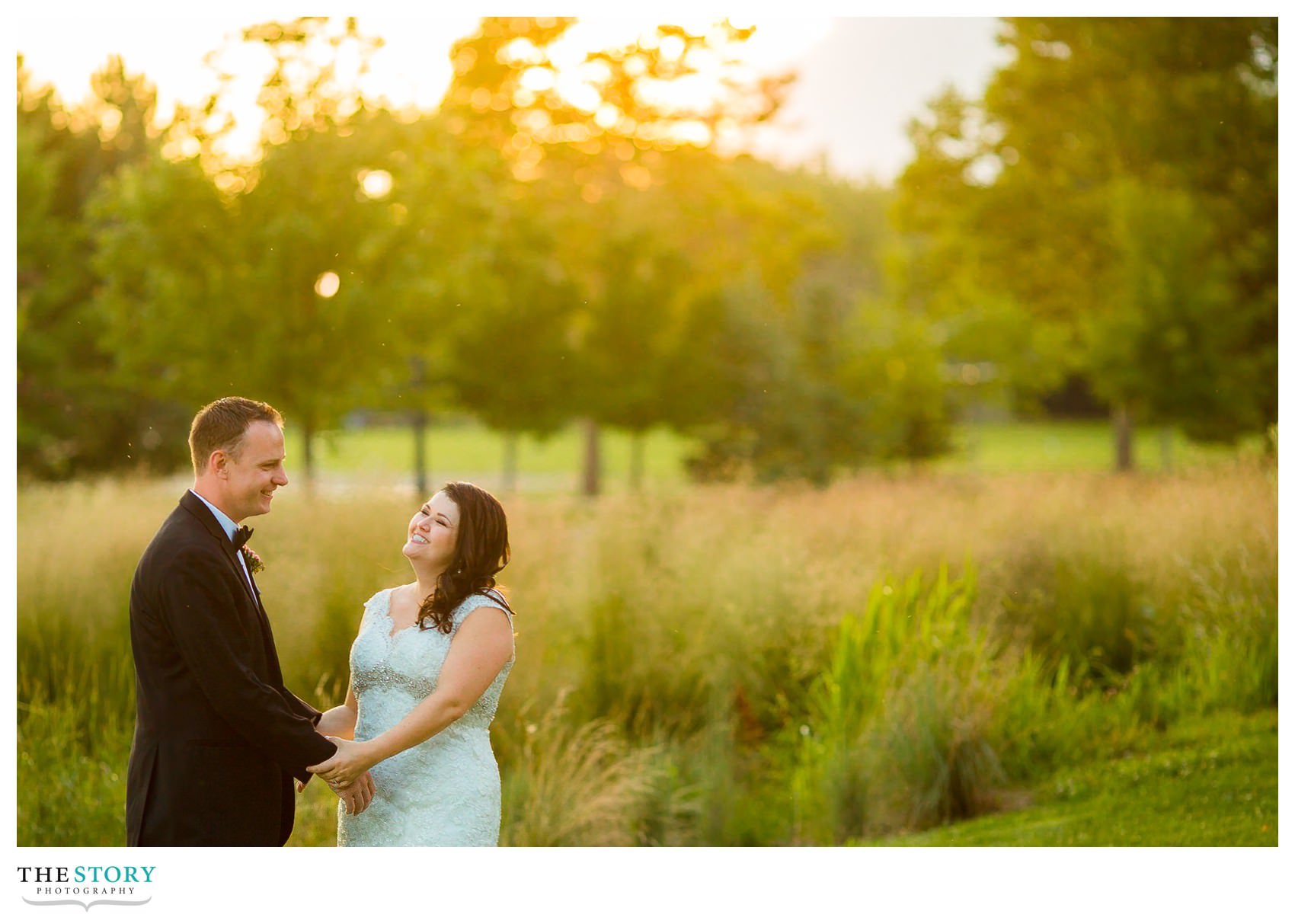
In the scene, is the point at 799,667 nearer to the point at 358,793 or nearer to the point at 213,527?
the point at 358,793

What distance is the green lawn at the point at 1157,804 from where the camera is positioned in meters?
4.66

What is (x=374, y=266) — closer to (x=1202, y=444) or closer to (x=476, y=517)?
(x=476, y=517)

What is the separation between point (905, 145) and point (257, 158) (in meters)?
10.8

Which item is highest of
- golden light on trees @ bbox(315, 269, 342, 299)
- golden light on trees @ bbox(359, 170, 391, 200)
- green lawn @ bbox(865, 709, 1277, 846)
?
golden light on trees @ bbox(359, 170, 391, 200)

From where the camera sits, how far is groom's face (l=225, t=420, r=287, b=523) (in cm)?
295

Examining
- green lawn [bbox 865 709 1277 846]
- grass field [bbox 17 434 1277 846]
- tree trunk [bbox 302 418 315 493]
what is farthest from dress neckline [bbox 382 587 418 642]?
tree trunk [bbox 302 418 315 493]

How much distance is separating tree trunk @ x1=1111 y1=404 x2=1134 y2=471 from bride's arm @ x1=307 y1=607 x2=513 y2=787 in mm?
13948

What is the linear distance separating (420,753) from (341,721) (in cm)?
29

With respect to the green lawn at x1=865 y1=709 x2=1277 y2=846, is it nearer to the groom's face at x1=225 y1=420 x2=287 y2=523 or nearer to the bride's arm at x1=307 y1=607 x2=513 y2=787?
the bride's arm at x1=307 y1=607 x2=513 y2=787

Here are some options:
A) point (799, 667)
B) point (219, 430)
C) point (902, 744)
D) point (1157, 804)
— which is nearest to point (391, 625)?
point (219, 430)

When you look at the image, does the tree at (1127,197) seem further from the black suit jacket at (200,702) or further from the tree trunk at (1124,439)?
the black suit jacket at (200,702)

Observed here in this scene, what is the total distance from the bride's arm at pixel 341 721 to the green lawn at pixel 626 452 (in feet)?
38.4
